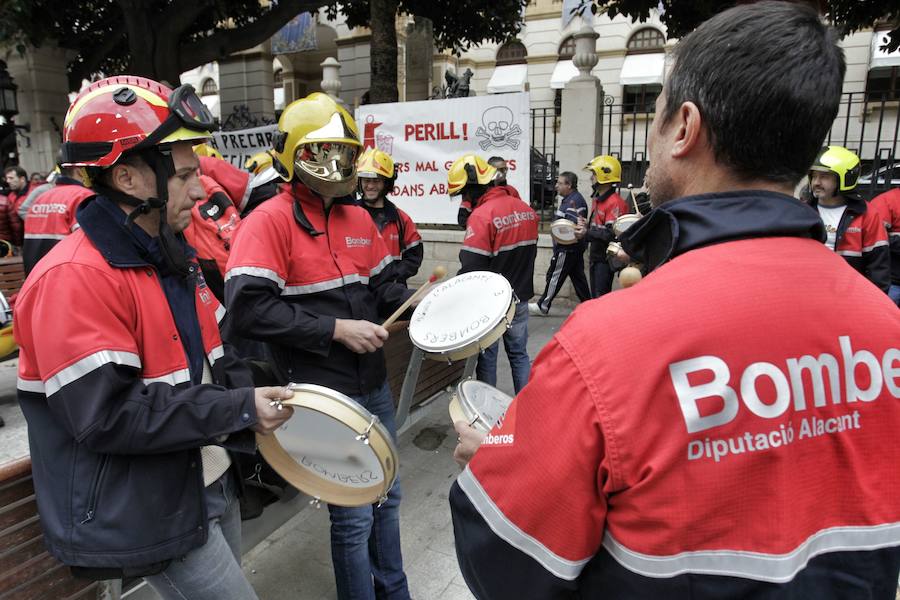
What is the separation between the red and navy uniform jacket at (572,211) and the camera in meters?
Result: 8.27

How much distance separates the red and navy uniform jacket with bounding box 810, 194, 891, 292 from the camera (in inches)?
197

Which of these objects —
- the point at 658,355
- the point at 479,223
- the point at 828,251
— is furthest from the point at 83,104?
the point at 479,223

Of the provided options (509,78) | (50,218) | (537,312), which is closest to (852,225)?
(537,312)

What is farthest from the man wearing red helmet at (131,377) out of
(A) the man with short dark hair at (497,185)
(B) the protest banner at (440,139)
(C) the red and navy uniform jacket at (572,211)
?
(B) the protest banner at (440,139)

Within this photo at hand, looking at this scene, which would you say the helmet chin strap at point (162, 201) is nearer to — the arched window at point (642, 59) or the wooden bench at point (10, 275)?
the wooden bench at point (10, 275)

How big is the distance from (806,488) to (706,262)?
0.41 meters

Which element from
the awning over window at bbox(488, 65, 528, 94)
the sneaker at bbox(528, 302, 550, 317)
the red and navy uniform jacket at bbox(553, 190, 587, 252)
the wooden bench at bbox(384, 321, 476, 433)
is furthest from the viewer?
the awning over window at bbox(488, 65, 528, 94)

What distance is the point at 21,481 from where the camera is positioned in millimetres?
1771

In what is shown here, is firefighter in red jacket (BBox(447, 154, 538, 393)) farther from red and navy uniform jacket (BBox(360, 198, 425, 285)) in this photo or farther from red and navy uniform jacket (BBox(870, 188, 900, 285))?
red and navy uniform jacket (BBox(870, 188, 900, 285))

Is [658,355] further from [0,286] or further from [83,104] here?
[0,286]

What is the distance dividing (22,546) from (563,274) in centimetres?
746

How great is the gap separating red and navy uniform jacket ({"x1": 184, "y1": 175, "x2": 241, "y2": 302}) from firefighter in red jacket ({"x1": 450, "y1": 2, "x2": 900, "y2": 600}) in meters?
4.04

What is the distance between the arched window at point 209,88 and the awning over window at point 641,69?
23117 millimetres

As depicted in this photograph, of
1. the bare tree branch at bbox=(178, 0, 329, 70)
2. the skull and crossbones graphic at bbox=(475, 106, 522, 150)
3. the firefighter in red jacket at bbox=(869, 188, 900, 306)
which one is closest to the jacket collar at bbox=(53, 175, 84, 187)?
the skull and crossbones graphic at bbox=(475, 106, 522, 150)
